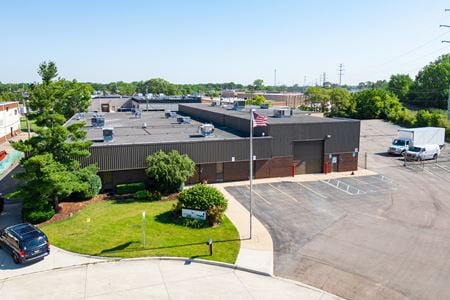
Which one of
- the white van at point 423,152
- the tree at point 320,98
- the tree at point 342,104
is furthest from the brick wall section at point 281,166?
the tree at point 320,98

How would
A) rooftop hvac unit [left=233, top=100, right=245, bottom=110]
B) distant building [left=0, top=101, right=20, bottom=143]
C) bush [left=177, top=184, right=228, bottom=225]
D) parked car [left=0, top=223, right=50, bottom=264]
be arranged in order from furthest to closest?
distant building [left=0, top=101, right=20, bottom=143] → rooftop hvac unit [left=233, top=100, right=245, bottom=110] → bush [left=177, top=184, right=228, bottom=225] → parked car [left=0, top=223, right=50, bottom=264]

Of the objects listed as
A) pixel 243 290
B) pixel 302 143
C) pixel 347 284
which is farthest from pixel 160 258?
pixel 302 143

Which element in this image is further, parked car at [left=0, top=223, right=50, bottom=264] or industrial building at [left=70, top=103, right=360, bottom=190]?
industrial building at [left=70, top=103, right=360, bottom=190]

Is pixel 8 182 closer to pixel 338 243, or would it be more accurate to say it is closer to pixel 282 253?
pixel 282 253

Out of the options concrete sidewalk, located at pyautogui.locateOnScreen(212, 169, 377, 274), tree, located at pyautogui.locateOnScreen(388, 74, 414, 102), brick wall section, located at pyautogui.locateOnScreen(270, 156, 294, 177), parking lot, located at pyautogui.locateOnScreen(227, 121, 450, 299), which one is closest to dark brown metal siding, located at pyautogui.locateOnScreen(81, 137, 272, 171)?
brick wall section, located at pyautogui.locateOnScreen(270, 156, 294, 177)

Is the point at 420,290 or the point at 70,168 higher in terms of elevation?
the point at 70,168

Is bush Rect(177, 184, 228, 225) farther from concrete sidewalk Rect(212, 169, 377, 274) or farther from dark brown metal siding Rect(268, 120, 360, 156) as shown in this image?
dark brown metal siding Rect(268, 120, 360, 156)
